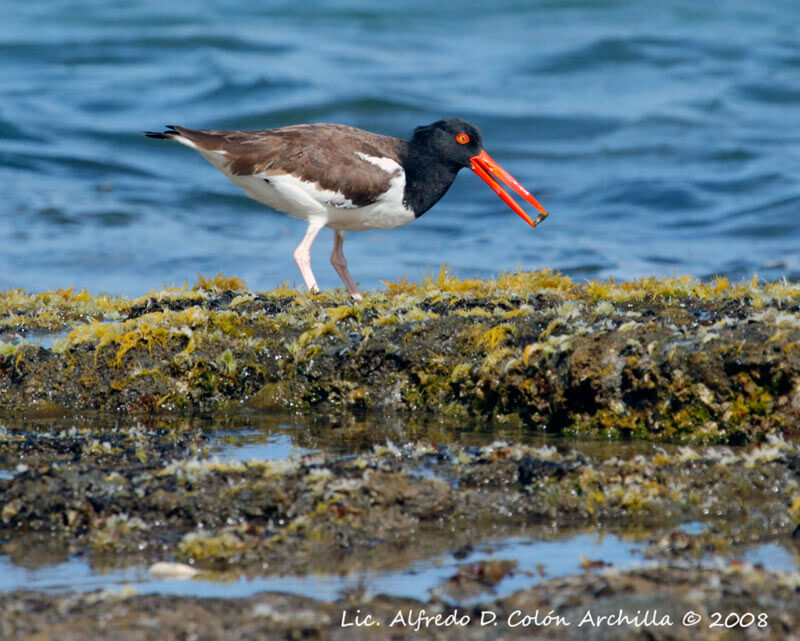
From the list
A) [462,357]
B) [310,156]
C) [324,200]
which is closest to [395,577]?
[462,357]

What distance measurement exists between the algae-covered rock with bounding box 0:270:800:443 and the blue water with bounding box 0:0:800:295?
5989 mm

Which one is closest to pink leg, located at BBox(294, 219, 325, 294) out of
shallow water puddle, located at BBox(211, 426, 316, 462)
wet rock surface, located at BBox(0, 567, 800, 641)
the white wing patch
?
the white wing patch

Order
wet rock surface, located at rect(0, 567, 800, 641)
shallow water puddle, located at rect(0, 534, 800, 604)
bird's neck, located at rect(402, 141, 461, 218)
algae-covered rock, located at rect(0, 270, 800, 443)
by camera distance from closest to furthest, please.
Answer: wet rock surface, located at rect(0, 567, 800, 641)
shallow water puddle, located at rect(0, 534, 800, 604)
algae-covered rock, located at rect(0, 270, 800, 443)
bird's neck, located at rect(402, 141, 461, 218)

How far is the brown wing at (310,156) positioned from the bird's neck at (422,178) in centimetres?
23

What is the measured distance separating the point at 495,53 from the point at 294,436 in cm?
2099

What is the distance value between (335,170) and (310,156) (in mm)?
234

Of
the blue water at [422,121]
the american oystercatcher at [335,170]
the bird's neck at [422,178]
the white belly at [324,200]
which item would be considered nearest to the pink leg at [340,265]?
the american oystercatcher at [335,170]

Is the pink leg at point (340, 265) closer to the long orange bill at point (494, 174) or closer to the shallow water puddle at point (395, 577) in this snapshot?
the long orange bill at point (494, 174)

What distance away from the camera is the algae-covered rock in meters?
4.78

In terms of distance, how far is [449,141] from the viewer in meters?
7.98

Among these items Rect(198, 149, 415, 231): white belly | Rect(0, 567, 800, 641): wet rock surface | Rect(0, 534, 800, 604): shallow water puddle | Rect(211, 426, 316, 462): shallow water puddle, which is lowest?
Rect(211, 426, 316, 462): shallow water puddle

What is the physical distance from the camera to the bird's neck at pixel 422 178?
7715 mm

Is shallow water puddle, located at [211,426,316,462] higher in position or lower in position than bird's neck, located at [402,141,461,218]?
lower

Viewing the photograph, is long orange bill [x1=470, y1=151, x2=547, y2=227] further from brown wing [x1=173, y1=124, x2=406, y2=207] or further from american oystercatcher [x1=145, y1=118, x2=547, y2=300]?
brown wing [x1=173, y1=124, x2=406, y2=207]
